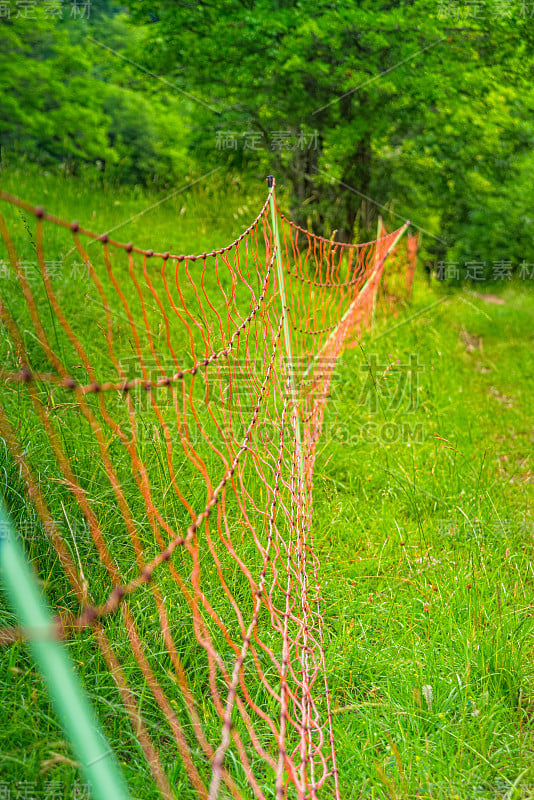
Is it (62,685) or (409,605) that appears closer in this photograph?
(62,685)

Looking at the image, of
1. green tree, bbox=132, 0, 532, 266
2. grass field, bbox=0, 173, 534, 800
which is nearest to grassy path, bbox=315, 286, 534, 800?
grass field, bbox=0, 173, 534, 800

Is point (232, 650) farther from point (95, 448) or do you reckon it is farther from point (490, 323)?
point (490, 323)

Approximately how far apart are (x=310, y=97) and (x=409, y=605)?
6.17 metres

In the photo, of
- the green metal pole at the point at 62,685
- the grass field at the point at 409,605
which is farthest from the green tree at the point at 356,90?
the green metal pole at the point at 62,685

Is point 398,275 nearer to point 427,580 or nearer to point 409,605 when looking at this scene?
point 427,580

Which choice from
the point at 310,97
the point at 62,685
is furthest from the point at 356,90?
the point at 62,685

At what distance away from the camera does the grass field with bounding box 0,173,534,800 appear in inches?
62.6

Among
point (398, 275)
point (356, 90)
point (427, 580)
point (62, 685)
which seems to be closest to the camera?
point (62, 685)

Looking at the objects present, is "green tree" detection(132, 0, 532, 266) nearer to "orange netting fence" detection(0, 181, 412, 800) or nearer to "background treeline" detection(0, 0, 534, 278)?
"background treeline" detection(0, 0, 534, 278)

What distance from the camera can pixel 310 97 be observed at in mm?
6922

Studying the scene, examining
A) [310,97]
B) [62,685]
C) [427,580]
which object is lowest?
[427,580]

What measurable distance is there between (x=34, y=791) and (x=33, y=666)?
30cm

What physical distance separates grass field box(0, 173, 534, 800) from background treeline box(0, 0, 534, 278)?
293cm

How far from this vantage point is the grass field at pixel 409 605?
1589 mm
